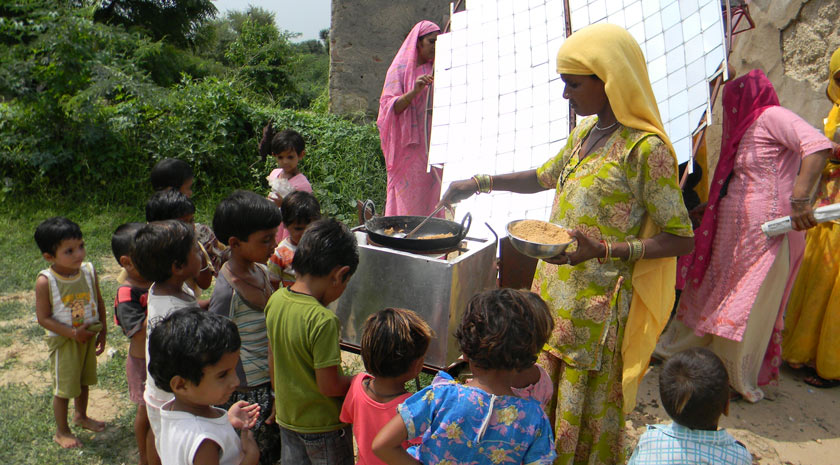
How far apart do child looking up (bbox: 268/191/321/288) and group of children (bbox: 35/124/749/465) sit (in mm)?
300

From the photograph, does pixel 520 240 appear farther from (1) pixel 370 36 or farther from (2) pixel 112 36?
(2) pixel 112 36

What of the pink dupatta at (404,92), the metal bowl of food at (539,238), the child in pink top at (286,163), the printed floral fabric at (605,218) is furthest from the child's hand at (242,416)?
the pink dupatta at (404,92)

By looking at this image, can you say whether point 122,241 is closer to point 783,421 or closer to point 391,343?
point 391,343

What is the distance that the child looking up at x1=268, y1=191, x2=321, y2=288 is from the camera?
115 inches

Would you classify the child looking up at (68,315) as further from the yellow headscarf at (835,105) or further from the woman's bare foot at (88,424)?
the yellow headscarf at (835,105)

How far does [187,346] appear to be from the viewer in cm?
170

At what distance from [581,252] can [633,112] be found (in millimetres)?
517

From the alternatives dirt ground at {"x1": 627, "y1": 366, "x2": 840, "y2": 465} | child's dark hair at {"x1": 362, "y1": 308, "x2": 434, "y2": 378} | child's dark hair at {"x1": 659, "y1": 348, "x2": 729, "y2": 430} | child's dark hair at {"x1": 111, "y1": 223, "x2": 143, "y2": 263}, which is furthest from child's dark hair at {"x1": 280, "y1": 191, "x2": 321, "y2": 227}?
dirt ground at {"x1": 627, "y1": 366, "x2": 840, "y2": 465}

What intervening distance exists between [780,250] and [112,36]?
6.97 m

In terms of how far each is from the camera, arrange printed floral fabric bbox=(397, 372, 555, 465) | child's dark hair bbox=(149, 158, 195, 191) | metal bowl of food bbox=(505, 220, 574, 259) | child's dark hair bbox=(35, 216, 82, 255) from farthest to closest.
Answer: child's dark hair bbox=(149, 158, 195, 191)
child's dark hair bbox=(35, 216, 82, 255)
metal bowl of food bbox=(505, 220, 574, 259)
printed floral fabric bbox=(397, 372, 555, 465)

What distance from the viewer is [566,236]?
2.03 meters

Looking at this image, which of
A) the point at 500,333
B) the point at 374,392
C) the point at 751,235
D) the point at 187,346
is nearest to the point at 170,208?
the point at 187,346

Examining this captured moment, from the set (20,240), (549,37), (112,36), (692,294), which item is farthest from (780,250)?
(112,36)

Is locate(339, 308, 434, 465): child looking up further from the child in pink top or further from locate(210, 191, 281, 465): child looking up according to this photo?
the child in pink top
